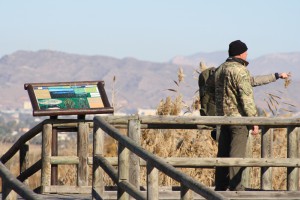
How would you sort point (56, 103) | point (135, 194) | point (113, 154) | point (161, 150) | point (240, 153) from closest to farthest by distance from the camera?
point (135, 194) < point (240, 153) < point (56, 103) < point (161, 150) < point (113, 154)

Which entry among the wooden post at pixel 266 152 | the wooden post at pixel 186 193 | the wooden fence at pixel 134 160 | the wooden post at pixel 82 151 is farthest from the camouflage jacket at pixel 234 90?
the wooden post at pixel 186 193

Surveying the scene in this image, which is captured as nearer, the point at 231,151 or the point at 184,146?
the point at 231,151

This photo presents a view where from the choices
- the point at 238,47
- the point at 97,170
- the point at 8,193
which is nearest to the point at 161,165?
the point at 8,193

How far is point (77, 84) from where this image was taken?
561 inches

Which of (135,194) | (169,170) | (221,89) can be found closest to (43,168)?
(221,89)

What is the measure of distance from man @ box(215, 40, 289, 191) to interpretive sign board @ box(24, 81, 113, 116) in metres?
1.69

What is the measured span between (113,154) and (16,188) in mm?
11072

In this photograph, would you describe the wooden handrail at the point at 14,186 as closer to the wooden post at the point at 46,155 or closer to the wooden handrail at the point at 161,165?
the wooden handrail at the point at 161,165

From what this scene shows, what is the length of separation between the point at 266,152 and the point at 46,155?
8.92 feet

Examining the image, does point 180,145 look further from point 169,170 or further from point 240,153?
point 169,170

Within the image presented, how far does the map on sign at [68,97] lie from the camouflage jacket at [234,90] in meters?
1.80

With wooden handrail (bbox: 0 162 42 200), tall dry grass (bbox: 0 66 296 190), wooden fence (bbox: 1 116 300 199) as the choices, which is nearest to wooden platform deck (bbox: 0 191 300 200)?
wooden fence (bbox: 1 116 300 199)

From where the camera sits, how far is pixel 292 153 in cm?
1336

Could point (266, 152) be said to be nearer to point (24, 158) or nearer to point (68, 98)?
point (68, 98)
